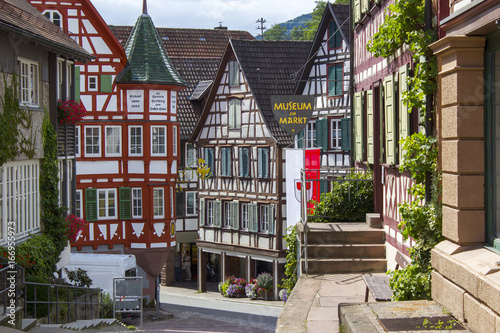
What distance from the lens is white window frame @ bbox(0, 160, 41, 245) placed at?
50.4 ft

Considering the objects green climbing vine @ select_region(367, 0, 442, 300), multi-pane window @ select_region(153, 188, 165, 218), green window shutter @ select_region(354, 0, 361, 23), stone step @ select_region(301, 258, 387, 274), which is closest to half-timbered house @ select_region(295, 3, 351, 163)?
multi-pane window @ select_region(153, 188, 165, 218)

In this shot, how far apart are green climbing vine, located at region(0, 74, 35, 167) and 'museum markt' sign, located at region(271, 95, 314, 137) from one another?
22.4 feet

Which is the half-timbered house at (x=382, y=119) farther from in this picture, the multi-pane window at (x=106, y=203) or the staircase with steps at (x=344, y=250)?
the multi-pane window at (x=106, y=203)

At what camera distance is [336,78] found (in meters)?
30.9

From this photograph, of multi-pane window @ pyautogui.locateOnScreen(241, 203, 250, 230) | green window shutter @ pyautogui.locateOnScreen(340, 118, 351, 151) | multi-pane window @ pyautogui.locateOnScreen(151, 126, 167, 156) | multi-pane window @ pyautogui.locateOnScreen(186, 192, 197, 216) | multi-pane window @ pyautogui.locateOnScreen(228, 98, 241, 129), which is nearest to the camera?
green window shutter @ pyautogui.locateOnScreen(340, 118, 351, 151)

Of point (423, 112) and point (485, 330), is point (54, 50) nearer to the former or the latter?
point (423, 112)

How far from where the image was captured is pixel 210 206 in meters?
36.8

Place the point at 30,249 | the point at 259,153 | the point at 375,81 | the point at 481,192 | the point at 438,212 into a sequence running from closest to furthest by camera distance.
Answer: the point at 481,192, the point at 438,212, the point at 375,81, the point at 30,249, the point at 259,153

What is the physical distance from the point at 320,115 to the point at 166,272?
1200 cm

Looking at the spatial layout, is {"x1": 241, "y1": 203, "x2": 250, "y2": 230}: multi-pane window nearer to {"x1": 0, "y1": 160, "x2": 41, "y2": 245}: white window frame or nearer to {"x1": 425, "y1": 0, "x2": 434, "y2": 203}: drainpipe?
{"x1": 0, "y1": 160, "x2": 41, "y2": 245}: white window frame

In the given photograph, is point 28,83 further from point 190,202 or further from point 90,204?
point 190,202

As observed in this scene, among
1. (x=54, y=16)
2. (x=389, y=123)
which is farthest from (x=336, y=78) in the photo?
(x=389, y=123)

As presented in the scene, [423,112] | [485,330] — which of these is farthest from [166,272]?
[485,330]

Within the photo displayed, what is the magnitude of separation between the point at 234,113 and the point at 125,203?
645 cm
